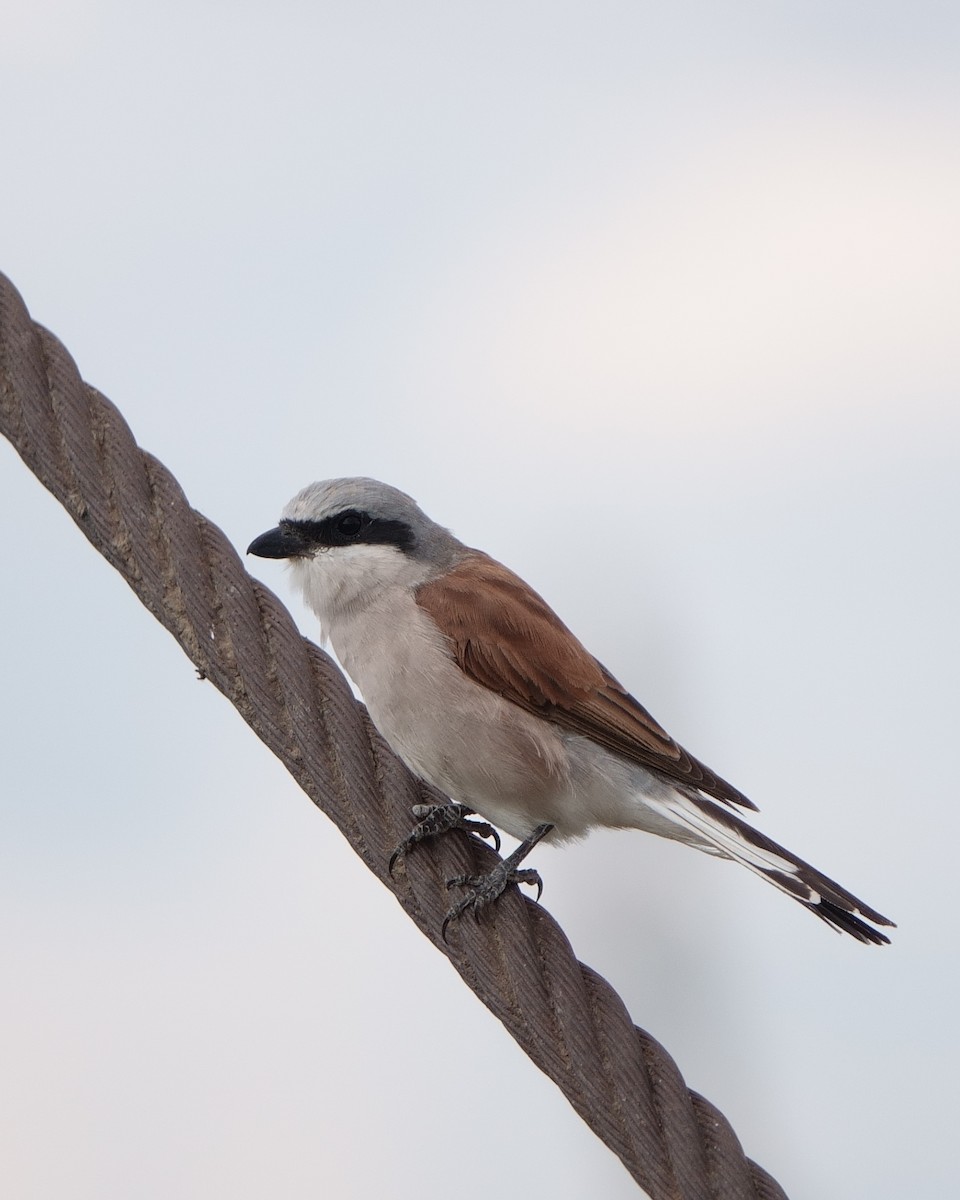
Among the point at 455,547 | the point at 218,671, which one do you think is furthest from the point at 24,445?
the point at 455,547

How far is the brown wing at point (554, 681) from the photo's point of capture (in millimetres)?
3506

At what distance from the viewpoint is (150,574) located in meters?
2.52

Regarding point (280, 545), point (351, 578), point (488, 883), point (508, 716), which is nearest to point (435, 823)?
point (488, 883)

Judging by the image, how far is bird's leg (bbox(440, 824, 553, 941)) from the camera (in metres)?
2.63

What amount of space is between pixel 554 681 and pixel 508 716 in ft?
0.56

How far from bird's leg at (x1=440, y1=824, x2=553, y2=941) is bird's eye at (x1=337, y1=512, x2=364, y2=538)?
1.07m

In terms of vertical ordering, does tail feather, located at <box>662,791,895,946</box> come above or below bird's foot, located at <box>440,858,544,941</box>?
above

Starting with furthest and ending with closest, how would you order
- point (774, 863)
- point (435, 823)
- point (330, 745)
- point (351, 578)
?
point (351, 578) → point (774, 863) → point (435, 823) → point (330, 745)

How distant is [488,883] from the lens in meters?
2.75

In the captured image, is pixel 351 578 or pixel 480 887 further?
pixel 351 578

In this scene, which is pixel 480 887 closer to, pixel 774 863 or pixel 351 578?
pixel 774 863

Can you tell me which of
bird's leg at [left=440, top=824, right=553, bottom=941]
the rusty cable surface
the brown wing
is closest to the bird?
the brown wing

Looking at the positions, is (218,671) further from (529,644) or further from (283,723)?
(529,644)

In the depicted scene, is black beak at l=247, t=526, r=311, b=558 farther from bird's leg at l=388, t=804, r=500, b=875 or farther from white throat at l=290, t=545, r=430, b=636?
bird's leg at l=388, t=804, r=500, b=875
